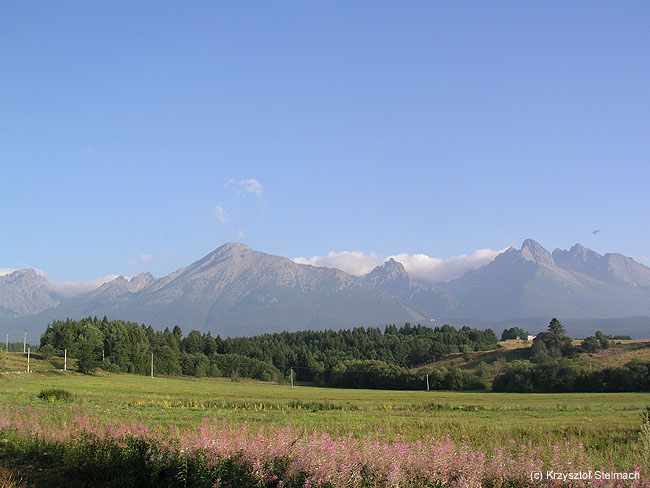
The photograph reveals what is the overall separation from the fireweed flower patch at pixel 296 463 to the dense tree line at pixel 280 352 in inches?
3766

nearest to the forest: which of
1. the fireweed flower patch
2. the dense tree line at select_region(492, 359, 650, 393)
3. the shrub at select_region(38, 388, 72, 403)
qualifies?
the dense tree line at select_region(492, 359, 650, 393)

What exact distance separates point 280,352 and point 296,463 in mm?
152185

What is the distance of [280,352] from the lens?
6156 inches

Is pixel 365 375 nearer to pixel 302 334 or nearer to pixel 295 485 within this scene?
pixel 302 334

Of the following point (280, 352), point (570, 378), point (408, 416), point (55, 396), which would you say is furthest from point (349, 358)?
point (55, 396)

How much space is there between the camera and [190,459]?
8438mm

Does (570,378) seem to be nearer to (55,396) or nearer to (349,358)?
(55,396)

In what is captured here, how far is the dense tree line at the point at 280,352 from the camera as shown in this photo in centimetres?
11100

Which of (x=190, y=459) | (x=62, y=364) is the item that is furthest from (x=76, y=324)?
(x=190, y=459)

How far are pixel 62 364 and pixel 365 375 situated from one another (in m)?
65.6

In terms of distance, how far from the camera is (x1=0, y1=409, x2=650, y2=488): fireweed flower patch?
24.2ft

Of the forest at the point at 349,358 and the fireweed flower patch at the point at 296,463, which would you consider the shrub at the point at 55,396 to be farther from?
the forest at the point at 349,358

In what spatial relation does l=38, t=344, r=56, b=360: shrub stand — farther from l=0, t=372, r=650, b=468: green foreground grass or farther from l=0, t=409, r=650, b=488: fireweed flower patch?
l=0, t=409, r=650, b=488: fireweed flower patch

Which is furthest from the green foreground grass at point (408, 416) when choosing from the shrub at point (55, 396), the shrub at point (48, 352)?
the shrub at point (48, 352)
